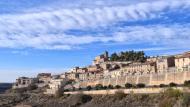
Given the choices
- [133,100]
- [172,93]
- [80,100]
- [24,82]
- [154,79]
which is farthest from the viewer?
[24,82]

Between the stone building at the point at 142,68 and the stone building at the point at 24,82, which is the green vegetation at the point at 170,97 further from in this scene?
the stone building at the point at 24,82

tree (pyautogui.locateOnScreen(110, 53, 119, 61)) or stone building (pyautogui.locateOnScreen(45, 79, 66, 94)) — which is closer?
stone building (pyautogui.locateOnScreen(45, 79, 66, 94))

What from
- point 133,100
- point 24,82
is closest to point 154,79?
point 133,100

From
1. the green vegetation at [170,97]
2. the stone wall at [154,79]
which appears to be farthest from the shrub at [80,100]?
the green vegetation at [170,97]

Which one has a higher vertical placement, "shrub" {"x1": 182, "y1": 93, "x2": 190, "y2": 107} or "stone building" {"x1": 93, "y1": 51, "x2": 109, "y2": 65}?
"stone building" {"x1": 93, "y1": 51, "x2": 109, "y2": 65}

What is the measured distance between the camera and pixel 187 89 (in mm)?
51406

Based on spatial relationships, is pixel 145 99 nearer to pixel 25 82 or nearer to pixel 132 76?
pixel 132 76

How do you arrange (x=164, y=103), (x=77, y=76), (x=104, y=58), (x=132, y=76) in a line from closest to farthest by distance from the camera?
(x=164, y=103) < (x=132, y=76) < (x=77, y=76) < (x=104, y=58)

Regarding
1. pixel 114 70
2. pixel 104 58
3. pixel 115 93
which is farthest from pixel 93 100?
pixel 104 58

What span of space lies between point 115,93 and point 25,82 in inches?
5052

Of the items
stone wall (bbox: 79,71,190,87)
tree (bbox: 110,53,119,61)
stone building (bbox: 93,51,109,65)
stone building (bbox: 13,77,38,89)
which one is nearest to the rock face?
stone wall (bbox: 79,71,190,87)

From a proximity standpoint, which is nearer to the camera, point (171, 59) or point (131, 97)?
point (131, 97)

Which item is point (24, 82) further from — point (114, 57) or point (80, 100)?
point (80, 100)

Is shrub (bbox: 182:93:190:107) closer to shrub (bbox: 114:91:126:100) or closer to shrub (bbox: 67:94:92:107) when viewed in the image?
shrub (bbox: 114:91:126:100)
